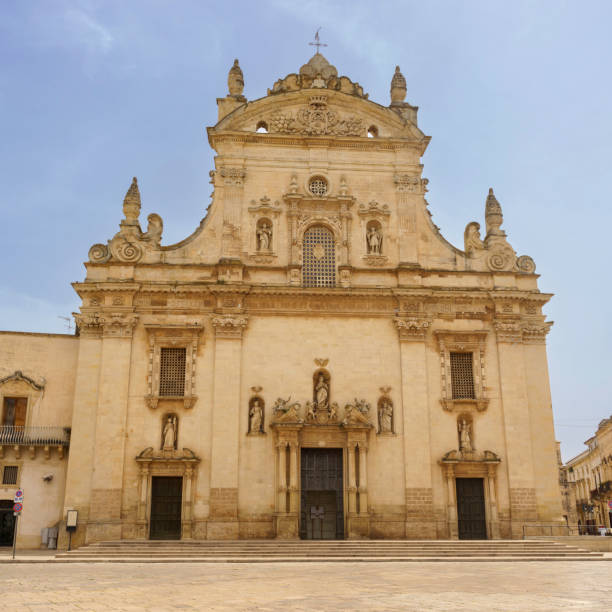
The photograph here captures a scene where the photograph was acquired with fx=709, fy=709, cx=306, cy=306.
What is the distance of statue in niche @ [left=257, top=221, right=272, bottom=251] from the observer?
1198 inches

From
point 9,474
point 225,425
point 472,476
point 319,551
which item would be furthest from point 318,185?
point 9,474

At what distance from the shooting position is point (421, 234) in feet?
103


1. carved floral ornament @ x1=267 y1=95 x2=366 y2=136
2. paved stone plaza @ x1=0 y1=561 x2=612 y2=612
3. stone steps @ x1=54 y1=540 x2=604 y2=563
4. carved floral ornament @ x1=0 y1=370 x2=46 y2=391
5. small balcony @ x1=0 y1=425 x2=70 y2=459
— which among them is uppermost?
carved floral ornament @ x1=267 y1=95 x2=366 y2=136

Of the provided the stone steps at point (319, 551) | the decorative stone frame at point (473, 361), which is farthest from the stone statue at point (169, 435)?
the decorative stone frame at point (473, 361)

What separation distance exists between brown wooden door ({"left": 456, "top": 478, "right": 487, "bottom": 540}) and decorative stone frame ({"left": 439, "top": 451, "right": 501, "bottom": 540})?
0.20 metres

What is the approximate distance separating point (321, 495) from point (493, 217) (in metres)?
14.4

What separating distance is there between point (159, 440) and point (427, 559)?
11552mm

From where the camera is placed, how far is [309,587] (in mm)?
13734

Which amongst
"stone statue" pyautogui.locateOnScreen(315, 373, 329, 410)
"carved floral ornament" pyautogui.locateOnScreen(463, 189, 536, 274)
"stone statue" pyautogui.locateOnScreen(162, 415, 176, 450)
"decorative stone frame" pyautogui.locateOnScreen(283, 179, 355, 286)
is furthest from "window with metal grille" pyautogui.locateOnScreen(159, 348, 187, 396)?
"carved floral ornament" pyautogui.locateOnScreen(463, 189, 536, 274)

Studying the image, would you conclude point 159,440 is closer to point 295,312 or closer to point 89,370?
point 89,370

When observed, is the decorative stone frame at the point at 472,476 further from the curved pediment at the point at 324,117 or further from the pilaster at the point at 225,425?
the curved pediment at the point at 324,117

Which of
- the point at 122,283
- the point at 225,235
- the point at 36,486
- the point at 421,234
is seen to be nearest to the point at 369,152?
the point at 421,234

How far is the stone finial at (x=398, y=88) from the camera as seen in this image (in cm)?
3334

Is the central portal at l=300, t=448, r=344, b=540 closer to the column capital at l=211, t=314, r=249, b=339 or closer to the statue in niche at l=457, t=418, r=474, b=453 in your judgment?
the statue in niche at l=457, t=418, r=474, b=453
